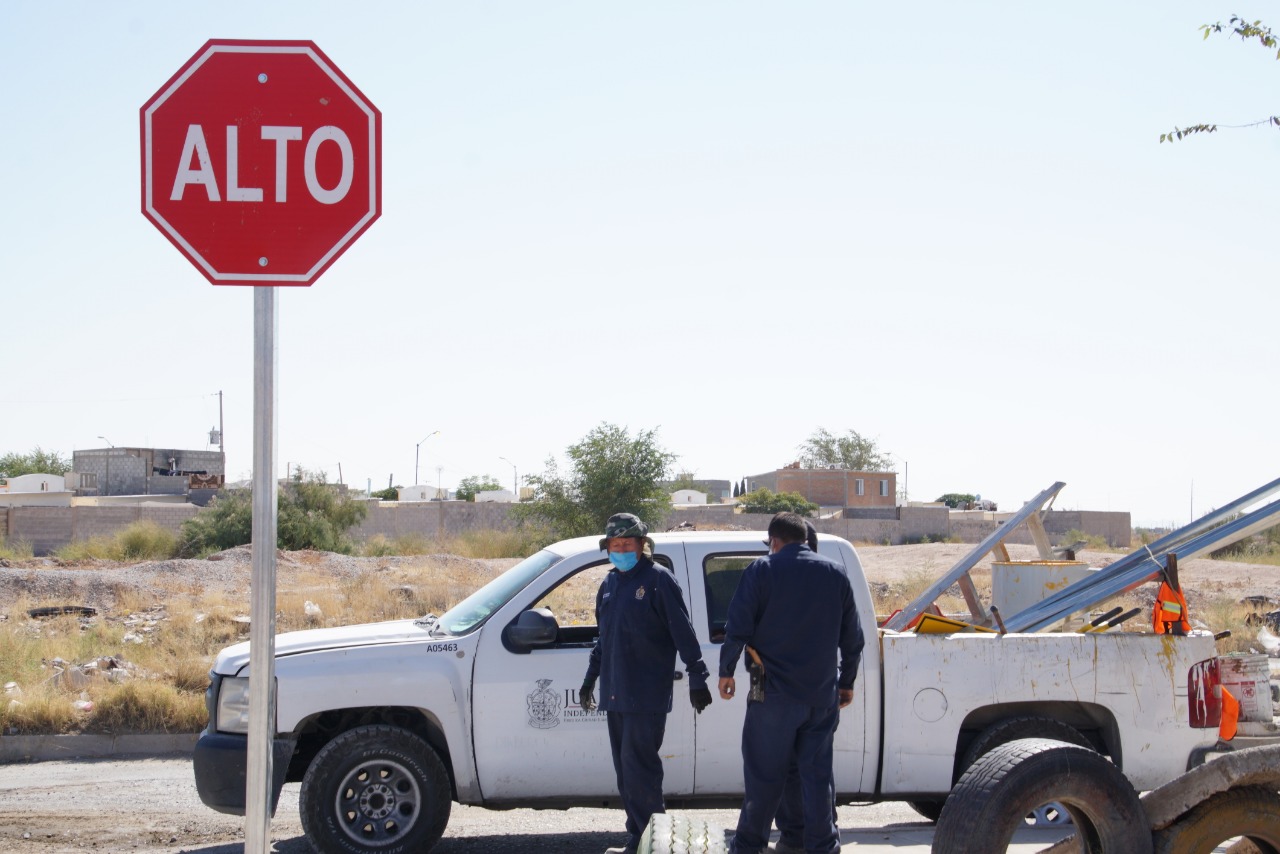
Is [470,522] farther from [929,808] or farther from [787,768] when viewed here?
[787,768]

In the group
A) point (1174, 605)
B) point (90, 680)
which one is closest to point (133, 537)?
point (90, 680)

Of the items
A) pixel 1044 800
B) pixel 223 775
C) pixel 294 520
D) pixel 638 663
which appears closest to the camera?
pixel 1044 800

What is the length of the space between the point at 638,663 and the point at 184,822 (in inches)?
142

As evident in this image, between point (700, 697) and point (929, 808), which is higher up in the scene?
point (700, 697)

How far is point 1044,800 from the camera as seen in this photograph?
4.54 m

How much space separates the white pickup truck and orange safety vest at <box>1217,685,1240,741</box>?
0.09 metres

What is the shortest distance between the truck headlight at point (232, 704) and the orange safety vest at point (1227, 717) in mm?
5740

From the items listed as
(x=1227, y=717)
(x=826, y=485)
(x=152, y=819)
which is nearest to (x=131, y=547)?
(x=152, y=819)

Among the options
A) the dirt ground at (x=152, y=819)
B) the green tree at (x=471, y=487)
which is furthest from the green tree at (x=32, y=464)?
the dirt ground at (x=152, y=819)

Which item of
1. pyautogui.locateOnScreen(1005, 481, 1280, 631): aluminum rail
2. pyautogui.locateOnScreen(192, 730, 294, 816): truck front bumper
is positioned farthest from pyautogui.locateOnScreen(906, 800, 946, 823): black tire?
pyautogui.locateOnScreen(192, 730, 294, 816): truck front bumper

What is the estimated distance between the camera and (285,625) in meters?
16.6

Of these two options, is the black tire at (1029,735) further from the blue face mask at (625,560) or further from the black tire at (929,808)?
the blue face mask at (625,560)

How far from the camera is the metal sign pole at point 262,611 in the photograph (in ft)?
10.1

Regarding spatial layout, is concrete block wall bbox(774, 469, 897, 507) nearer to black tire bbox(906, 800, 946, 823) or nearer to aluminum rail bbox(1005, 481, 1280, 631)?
aluminum rail bbox(1005, 481, 1280, 631)
